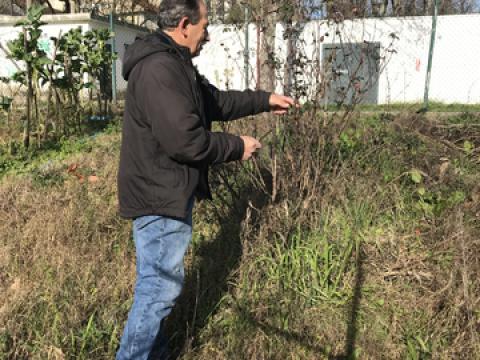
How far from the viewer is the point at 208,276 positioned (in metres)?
2.90

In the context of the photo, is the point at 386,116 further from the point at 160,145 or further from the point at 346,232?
the point at 160,145

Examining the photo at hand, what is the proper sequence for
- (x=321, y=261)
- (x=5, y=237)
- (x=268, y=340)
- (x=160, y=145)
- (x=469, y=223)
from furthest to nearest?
(x=5, y=237) < (x=469, y=223) < (x=321, y=261) < (x=268, y=340) < (x=160, y=145)

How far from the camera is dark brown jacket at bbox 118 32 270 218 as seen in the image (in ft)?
6.14

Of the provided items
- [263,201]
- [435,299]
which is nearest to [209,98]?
[263,201]

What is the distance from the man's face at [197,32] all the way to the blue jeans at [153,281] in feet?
2.59

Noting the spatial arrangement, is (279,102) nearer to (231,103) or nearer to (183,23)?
(231,103)

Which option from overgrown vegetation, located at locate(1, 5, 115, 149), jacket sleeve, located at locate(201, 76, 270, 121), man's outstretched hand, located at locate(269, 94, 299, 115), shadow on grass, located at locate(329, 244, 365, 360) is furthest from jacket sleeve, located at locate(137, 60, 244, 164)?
overgrown vegetation, located at locate(1, 5, 115, 149)

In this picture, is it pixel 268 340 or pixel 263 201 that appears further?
pixel 263 201

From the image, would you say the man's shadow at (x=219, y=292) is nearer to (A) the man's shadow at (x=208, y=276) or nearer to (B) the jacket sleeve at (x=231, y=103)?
(A) the man's shadow at (x=208, y=276)

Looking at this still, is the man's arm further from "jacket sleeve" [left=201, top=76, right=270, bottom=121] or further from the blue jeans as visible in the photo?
the blue jeans

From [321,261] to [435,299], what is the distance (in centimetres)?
68

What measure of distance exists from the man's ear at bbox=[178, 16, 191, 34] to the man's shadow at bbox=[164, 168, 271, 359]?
1.34m

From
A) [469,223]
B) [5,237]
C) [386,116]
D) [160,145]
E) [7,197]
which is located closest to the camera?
[160,145]

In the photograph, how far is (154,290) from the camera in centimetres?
201
